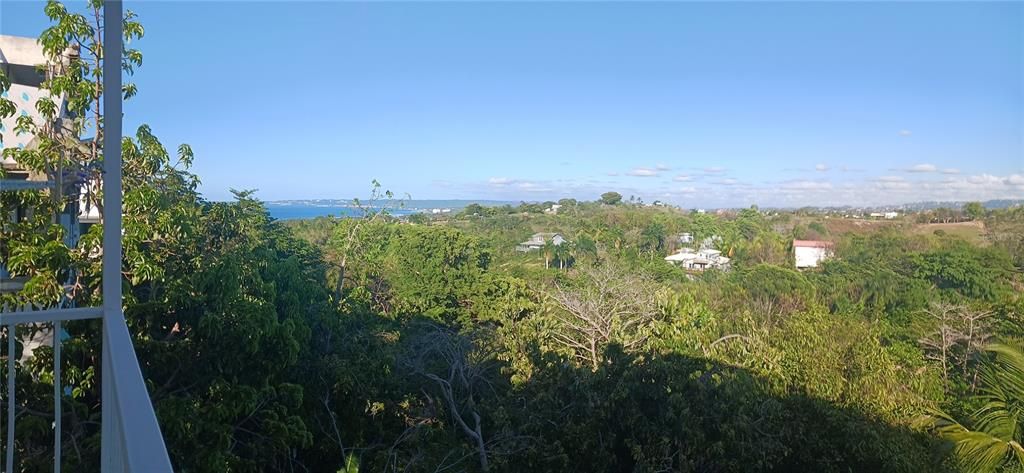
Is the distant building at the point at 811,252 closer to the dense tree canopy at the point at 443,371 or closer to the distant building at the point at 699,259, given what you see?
the distant building at the point at 699,259

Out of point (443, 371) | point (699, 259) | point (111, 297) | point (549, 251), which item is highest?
point (111, 297)

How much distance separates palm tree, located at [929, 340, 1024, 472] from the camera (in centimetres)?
436

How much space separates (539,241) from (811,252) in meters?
8.69

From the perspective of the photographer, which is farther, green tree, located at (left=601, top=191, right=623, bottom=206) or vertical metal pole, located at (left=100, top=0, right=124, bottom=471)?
green tree, located at (left=601, top=191, right=623, bottom=206)

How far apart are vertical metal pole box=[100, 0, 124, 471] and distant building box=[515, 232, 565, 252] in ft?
62.4

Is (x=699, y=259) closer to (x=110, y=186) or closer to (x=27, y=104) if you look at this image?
(x=27, y=104)

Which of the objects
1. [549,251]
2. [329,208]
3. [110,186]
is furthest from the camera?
[549,251]

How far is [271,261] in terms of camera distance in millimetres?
6617

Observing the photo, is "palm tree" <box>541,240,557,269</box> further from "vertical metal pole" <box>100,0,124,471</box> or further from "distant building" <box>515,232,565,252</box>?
"vertical metal pole" <box>100,0,124,471</box>

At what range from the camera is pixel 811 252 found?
19.8 meters

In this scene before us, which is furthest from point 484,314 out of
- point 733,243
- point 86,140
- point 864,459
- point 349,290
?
point 733,243

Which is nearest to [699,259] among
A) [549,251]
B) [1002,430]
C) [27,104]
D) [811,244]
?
[811,244]

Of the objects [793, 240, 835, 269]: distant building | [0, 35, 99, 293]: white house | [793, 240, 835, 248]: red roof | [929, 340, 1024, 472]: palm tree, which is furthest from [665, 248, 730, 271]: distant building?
[0, 35, 99, 293]: white house

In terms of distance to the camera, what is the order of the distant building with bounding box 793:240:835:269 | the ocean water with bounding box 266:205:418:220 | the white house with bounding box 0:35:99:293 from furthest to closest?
the distant building with bounding box 793:240:835:269, the ocean water with bounding box 266:205:418:220, the white house with bounding box 0:35:99:293
